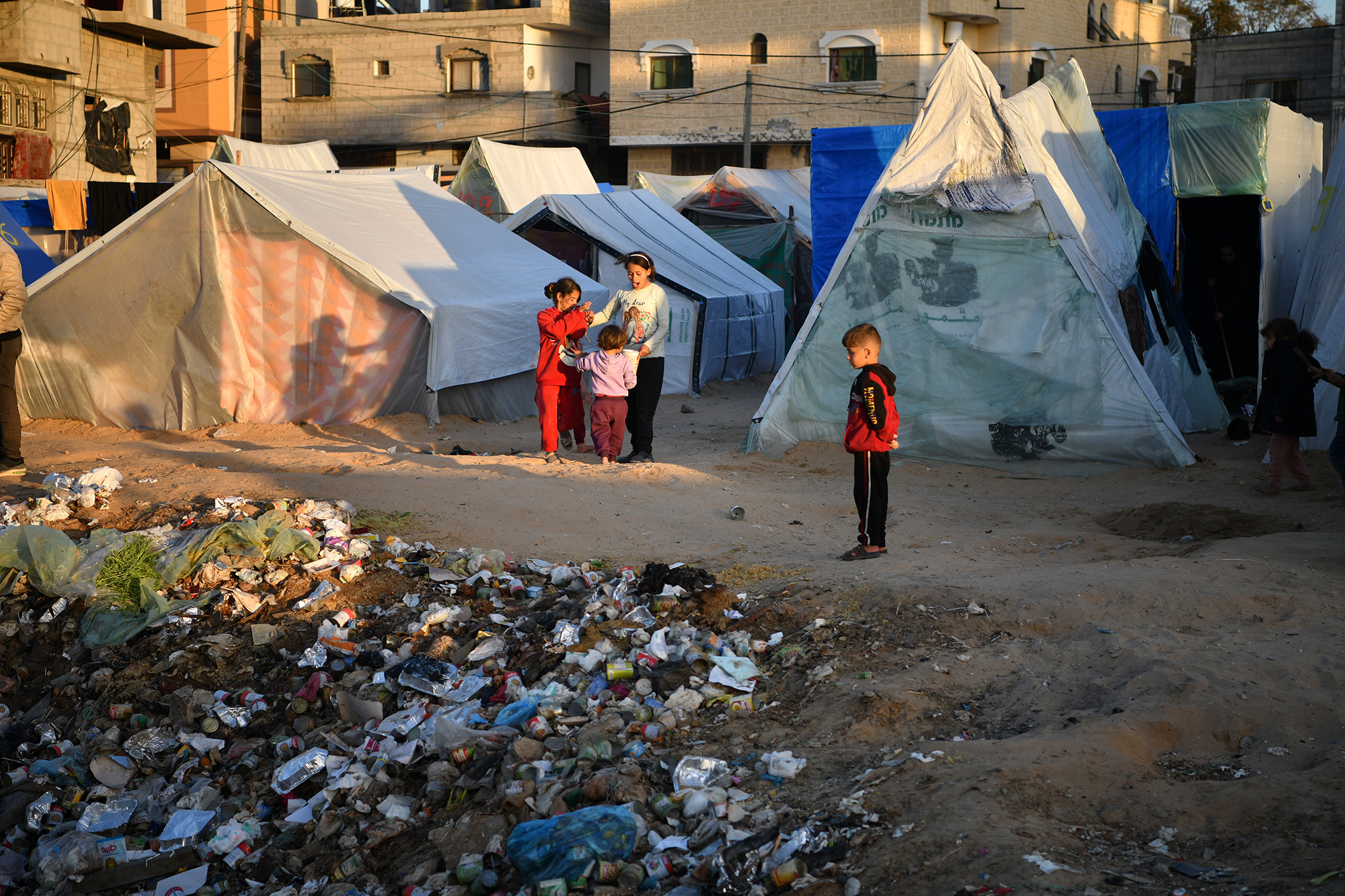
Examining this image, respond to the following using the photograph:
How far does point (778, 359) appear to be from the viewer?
1533 cm

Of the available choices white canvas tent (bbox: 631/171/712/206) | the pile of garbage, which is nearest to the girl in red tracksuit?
the pile of garbage

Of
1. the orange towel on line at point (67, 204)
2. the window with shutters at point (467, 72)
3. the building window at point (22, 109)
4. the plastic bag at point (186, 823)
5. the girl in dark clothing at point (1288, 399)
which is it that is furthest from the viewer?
the window with shutters at point (467, 72)

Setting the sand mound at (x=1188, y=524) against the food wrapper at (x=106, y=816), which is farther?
the sand mound at (x=1188, y=524)

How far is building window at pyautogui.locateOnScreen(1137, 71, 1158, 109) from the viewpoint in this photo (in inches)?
1281

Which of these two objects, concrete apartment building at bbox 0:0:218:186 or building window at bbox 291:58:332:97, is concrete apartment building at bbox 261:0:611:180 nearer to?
building window at bbox 291:58:332:97

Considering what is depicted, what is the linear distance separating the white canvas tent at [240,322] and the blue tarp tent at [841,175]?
4049 millimetres

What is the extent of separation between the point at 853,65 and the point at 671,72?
5.14m

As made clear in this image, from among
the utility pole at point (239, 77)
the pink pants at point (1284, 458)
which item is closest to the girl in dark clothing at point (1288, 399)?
the pink pants at point (1284, 458)

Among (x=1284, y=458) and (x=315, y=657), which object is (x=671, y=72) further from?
(x=315, y=657)

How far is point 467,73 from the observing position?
3152 centimetres

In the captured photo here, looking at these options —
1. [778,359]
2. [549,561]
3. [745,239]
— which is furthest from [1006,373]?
[745,239]

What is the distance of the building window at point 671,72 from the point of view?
29.4 meters

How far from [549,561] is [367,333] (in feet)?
16.0

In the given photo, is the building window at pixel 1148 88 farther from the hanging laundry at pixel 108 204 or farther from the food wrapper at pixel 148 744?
the food wrapper at pixel 148 744
